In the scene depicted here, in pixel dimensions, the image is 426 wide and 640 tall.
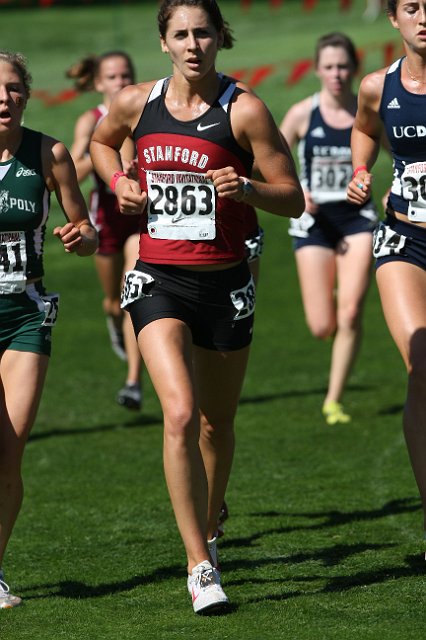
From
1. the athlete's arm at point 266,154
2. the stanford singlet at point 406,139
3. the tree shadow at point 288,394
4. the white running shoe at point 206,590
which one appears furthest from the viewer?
the tree shadow at point 288,394

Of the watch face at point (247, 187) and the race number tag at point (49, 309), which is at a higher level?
the watch face at point (247, 187)

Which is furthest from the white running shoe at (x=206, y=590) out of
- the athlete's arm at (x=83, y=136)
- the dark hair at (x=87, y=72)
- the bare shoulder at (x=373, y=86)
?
the dark hair at (x=87, y=72)

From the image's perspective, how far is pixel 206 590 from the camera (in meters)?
5.17

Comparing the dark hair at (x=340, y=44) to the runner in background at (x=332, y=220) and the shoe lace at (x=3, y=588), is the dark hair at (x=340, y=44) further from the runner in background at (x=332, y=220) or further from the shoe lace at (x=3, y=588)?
the shoe lace at (x=3, y=588)

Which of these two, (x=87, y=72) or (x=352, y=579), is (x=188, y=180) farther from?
(x=87, y=72)

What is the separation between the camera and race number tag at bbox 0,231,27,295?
18.1 ft

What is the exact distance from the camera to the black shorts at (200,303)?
5492 millimetres

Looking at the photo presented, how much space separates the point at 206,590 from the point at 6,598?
2.93 feet

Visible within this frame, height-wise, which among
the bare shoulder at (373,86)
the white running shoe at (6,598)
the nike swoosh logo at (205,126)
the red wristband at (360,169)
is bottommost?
the white running shoe at (6,598)

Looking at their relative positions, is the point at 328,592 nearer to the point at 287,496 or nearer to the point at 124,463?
the point at 287,496

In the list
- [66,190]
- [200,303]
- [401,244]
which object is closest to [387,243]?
[401,244]

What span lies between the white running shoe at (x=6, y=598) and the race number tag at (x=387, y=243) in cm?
219

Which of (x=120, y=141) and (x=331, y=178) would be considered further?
(x=331, y=178)

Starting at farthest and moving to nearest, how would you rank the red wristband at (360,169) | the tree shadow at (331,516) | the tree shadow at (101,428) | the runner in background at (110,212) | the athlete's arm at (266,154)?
the tree shadow at (101,428)
the runner in background at (110,212)
the tree shadow at (331,516)
the red wristband at (360,169)
the athlete's arm at (266,154)
